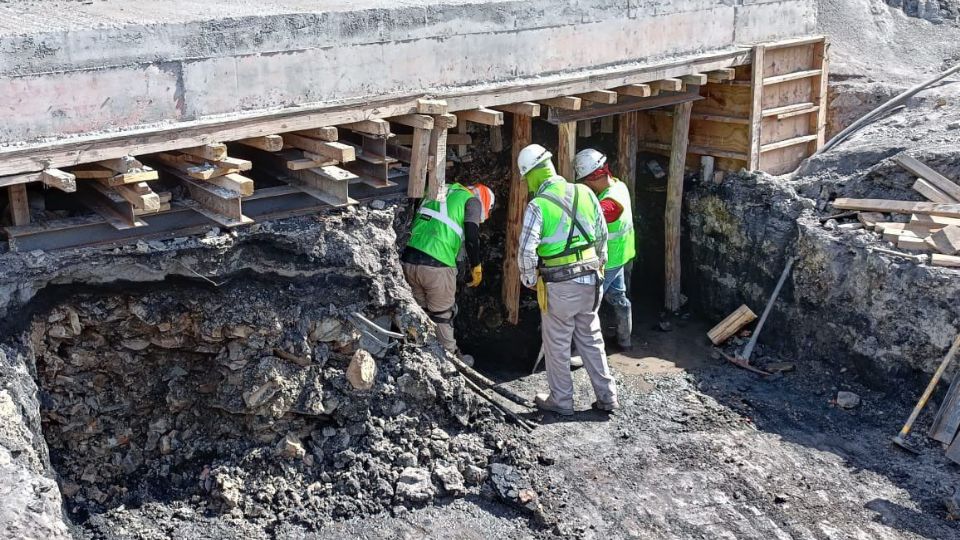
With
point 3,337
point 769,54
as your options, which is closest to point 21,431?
point 3,337

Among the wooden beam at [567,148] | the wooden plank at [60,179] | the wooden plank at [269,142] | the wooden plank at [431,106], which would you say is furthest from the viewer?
the wooden beam at [567,148]

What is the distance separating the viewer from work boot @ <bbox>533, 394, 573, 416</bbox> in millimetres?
8328

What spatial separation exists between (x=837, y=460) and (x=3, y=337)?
5941 mm

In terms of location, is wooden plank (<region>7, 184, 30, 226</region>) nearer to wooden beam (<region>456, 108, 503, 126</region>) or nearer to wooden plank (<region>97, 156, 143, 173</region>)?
wooden plank (<region>97, 156, 143, 173</region>)

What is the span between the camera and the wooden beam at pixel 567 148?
9344mm

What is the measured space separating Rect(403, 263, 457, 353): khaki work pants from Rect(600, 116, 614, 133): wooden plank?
2789 millimetres

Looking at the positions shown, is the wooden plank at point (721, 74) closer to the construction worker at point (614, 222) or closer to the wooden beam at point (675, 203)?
the wooden beam at point (675, 203)

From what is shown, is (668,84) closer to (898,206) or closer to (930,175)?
(898,206)

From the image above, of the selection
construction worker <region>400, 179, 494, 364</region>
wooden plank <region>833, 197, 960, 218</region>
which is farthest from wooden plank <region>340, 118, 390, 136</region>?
wooden plank <region>833, 197, 960, 218</region>

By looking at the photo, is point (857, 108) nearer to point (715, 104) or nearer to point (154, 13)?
point (715, 104)

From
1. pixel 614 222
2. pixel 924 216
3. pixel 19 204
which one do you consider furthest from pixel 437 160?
pixel 924 216

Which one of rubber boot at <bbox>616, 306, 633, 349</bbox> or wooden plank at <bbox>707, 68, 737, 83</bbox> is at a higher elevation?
wooden plank at <bbox>707, 68, 737, 83</bbox>

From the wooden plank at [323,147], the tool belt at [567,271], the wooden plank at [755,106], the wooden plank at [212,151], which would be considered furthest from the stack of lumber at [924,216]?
the wooden plank at [212,151]

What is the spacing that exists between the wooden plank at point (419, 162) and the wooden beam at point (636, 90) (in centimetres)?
230
